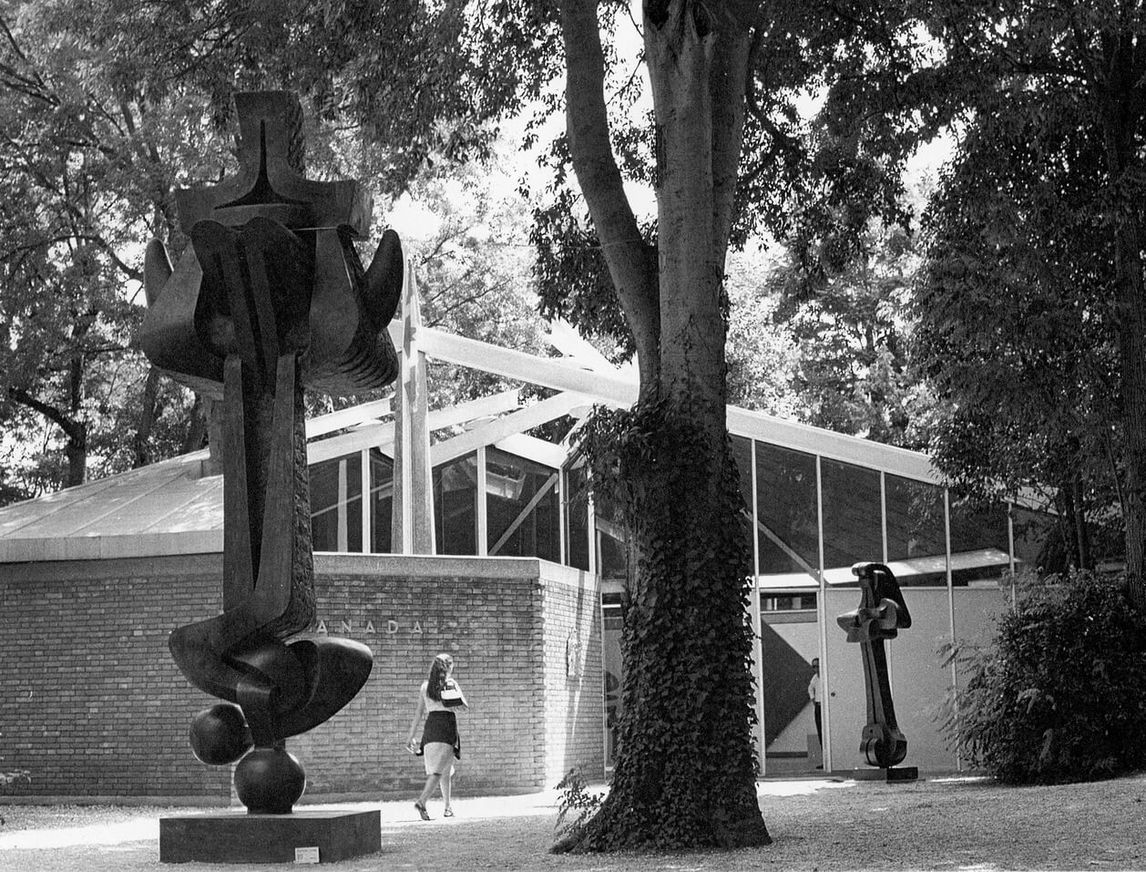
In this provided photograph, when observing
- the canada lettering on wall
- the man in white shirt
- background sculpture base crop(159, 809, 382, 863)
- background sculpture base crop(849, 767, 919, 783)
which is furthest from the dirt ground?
the man in white shirt

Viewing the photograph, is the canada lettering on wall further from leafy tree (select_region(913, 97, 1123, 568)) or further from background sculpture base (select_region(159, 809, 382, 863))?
background sculpture base (select_region(159, 809, 382, 863))

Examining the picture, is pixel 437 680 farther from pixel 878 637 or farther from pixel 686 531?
pixel 878 637

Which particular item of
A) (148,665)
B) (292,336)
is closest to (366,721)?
(148,665)

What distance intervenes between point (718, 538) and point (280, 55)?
22.9 ft

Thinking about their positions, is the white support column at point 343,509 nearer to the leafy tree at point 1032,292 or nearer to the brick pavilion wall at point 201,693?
the brick pavilion wall at point 201,693

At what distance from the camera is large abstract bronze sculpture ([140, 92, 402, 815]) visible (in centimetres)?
948

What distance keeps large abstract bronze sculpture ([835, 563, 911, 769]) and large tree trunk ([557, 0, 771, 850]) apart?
7.28 metres

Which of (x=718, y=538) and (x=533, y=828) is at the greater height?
(x=718, y=538)

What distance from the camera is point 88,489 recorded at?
72.2ft


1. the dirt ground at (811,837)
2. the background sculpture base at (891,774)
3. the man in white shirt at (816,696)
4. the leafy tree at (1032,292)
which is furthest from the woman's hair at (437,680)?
the man in white shirt at (816,696)

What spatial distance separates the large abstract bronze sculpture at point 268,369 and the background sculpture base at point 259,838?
30 centimetres

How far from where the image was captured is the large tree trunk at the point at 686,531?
35.4 ft

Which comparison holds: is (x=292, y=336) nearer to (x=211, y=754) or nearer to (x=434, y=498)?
(x=211, y=754)

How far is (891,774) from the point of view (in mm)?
18828
